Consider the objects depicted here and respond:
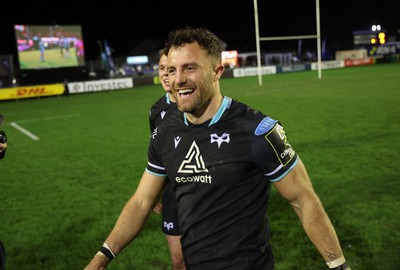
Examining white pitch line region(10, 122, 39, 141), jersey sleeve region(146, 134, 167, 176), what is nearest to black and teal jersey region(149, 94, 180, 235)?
jersey sleeve region(146, 134, 167, 176)

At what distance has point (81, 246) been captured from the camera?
5.18m

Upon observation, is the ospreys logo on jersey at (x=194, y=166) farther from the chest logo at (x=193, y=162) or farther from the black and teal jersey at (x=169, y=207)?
the black and teal jersey at (x=169, y=207)

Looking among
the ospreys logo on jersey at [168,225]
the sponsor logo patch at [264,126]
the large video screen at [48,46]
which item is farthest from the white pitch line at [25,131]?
the large video screen at [48,46]

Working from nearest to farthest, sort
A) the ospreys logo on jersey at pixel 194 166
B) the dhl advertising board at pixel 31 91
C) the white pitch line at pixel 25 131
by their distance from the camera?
the ospreys logo on jersey at pixel 194 166 < the white pitch line at pixel 25 131 < the dhl advertising board at pixel 31 91

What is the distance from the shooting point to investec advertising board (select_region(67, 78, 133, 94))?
108 feet

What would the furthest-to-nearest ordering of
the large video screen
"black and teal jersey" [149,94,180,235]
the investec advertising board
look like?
the large video screen
the investec advertising board
"black and teal jersey" [149,94,180,235]

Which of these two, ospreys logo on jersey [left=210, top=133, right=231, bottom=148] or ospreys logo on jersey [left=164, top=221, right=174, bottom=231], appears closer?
ospreys logo on jersey [left=210, top=133, right=231, bottom=148]

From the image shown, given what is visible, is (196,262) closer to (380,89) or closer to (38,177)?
(38,177)

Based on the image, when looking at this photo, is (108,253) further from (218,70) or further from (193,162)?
(218,70)

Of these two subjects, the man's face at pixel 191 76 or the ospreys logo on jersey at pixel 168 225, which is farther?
the ospreys logo on jersey at pixel 168 225

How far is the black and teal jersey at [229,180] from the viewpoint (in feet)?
6.84

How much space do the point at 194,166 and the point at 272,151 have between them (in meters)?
0.44

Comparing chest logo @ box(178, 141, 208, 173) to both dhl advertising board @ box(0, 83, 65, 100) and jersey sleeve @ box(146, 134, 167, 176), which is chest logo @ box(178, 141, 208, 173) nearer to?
jersey sleeve @ box(146, 134, 167, 176)

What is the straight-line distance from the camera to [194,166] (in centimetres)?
222
